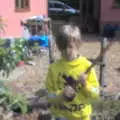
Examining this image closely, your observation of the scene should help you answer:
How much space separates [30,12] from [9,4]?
1.29 meters

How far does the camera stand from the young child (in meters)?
3.29

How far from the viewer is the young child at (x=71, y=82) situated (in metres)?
3.29

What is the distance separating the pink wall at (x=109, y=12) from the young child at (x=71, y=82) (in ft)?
60.2

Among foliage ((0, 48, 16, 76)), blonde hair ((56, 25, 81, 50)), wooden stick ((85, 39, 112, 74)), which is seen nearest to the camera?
wooden stick ((85, 39, 112, 74))

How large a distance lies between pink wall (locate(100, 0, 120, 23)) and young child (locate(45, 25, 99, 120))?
18361 mm

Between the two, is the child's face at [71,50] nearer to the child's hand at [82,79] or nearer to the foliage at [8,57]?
the child's hand at [82,79]

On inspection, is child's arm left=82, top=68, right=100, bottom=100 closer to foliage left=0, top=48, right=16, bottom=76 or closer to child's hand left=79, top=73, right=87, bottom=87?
child's hand left=79, top=73, right=87, bottom=87

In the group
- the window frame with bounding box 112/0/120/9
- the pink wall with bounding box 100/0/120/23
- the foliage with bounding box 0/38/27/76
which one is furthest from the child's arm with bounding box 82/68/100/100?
the window frame with bounding box 112/0/120/9

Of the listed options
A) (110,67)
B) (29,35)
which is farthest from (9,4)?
(110,67)

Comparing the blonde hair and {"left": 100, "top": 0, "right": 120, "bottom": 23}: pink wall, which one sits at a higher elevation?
the blonde hair

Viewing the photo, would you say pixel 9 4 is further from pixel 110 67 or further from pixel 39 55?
pixel 110 67

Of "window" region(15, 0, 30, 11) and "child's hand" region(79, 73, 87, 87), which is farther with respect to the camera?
"window" region(15, 0, 30, 11)

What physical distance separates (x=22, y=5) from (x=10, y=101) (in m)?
11.6

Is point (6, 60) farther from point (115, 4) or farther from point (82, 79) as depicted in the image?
point (115, 4)
